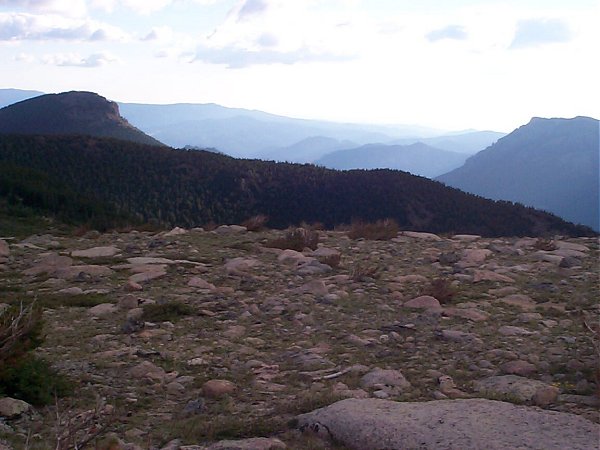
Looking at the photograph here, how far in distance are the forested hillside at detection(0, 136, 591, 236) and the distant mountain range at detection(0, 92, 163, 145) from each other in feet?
162

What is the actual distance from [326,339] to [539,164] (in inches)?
7574

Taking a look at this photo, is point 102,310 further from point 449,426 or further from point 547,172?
point 547,172

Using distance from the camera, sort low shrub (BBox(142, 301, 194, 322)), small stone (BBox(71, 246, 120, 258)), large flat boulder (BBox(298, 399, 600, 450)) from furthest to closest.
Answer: small stone (BBox(71, 246, 120, 258)) → low shrub (BBox(142, 301, 194, 322)) → large flat boulder (BBox(298, 399, 600, 450))

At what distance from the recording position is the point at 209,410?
3.95 m

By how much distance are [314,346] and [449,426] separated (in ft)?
6.72

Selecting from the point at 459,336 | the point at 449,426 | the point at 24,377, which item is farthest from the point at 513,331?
the point at 24,377

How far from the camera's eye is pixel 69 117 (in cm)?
10294

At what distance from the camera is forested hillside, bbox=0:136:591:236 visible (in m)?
37.1

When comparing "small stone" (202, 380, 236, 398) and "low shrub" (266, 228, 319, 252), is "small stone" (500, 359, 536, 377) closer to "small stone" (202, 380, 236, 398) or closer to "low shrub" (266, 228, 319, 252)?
"small stone" (202, 380, 236, 398)

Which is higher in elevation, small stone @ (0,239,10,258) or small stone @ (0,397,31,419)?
small stone @ (0,239,10,258)

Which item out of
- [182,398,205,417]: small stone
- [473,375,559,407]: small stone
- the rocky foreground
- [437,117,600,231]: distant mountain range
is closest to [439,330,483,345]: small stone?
the rocky foreground

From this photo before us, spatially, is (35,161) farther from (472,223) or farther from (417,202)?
(472,223)

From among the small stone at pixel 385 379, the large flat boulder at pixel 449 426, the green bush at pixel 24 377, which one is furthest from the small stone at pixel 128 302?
the large flat boulder at pixel 449 426

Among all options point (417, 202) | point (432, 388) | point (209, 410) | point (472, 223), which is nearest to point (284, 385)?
point (209, 410)
